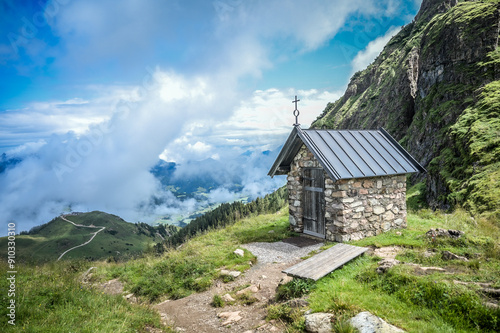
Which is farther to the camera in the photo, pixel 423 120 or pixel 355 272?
pixel 423 120

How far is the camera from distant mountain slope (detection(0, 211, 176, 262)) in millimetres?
118562

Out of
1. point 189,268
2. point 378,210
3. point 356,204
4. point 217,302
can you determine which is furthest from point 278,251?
point 378,210

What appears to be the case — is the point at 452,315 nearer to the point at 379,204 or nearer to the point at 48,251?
the point at 379,204

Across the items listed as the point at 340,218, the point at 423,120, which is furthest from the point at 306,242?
the point at 423,120

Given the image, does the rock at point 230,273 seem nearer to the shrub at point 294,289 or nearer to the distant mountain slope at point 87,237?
the shrub at point 294,289

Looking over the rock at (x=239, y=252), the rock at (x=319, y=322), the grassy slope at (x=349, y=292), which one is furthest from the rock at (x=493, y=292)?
the rock at (x=239, y=252)

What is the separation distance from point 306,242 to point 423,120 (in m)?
22.4

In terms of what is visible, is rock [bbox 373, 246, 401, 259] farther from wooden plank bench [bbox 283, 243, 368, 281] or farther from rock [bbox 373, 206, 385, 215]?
rock [bbox 373, 206, 385, 215]

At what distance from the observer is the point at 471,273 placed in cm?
563

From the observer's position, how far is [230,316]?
639cm

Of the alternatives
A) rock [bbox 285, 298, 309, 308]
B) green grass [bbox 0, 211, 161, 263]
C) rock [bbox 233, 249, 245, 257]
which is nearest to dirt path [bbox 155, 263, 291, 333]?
rock [bbox 285, 298, 309, 308]

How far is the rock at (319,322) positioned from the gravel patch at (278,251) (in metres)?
4.54

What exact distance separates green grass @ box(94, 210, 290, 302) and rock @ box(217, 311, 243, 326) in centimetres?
188

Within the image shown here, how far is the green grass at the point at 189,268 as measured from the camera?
27.8ft
